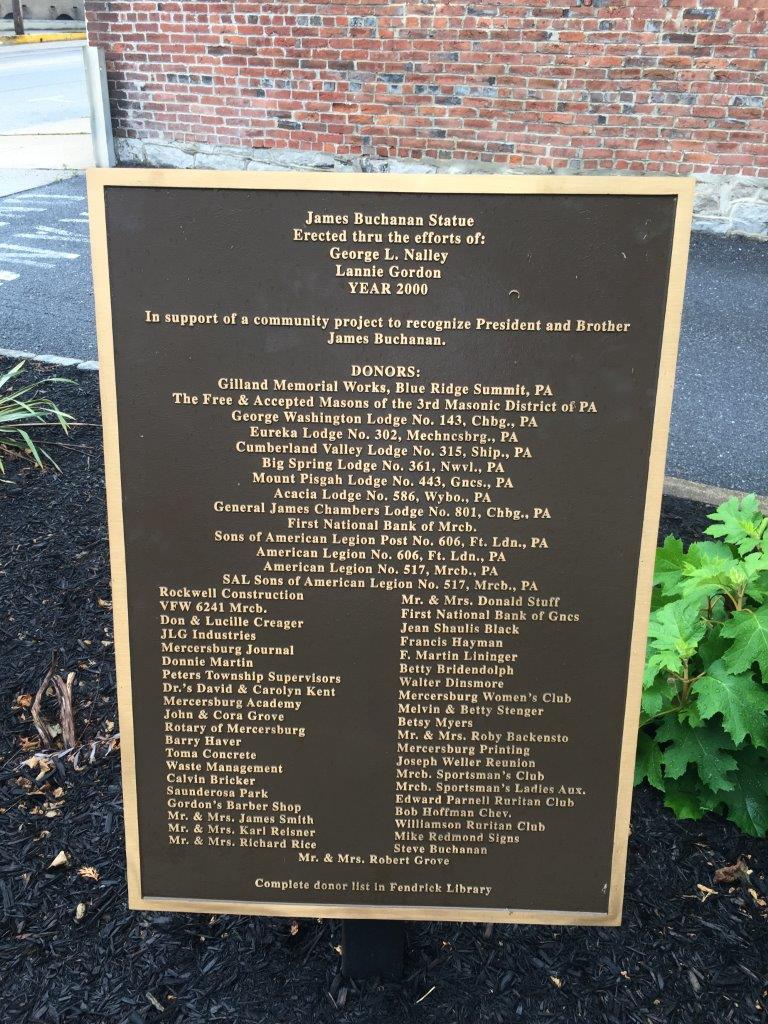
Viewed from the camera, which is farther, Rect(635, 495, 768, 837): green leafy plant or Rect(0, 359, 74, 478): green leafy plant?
Rect(0, 359, 74, 478): green leafy plant

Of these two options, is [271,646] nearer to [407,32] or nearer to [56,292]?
[56,292]

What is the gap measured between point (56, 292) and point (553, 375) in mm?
7494

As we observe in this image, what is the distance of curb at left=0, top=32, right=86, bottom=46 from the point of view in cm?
3020

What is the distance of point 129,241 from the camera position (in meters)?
2.00

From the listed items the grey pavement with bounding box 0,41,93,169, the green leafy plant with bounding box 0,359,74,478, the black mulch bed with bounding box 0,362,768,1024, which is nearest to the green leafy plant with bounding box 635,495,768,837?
the black mulch bed with bounding box 0,362,768,1024

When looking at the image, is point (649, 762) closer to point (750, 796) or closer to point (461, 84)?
point (750, 796)

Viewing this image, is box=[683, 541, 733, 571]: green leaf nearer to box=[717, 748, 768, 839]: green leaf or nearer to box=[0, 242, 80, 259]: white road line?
box=[717, 748, 768, 839]: green leaf

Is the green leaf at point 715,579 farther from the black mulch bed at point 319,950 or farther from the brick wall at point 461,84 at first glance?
the brick wall at point 461,84

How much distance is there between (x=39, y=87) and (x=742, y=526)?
21753mm

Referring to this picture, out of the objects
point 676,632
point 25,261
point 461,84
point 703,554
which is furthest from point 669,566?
point 25,261

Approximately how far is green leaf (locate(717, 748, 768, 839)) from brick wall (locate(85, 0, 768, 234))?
763 cm

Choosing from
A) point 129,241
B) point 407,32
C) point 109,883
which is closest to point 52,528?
point 109,883

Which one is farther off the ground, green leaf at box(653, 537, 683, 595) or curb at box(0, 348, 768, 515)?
green leaf at box(653, 537, 683, 595)

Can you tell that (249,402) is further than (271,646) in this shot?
No
